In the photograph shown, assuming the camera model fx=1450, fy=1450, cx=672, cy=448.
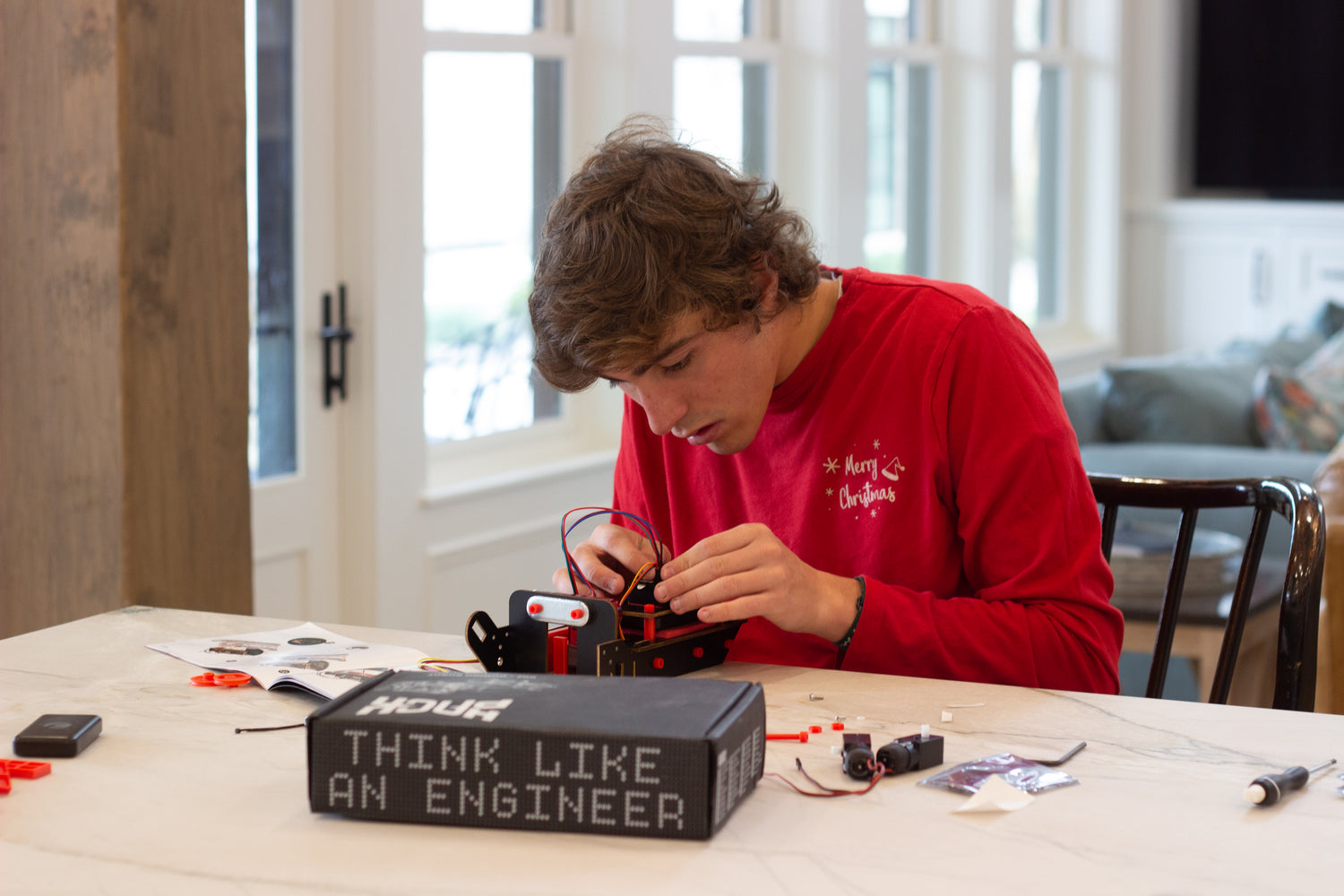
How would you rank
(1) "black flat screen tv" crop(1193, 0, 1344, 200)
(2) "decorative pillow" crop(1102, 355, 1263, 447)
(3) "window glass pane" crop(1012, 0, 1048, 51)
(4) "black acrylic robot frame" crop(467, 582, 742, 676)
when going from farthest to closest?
(1) "black flat screen tv" crop(1193, 0, 1344, 200) → (3) "window glass pane" crop(1012, 0, 1048, 51) → (2) "decorative pillow" crop(1102, 355, 1263, 447) → (4) "black acrylic robot frame" crop(467, 582, 742, 676)

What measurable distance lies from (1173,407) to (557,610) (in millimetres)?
3174

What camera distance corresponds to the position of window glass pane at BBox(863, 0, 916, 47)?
4.92m

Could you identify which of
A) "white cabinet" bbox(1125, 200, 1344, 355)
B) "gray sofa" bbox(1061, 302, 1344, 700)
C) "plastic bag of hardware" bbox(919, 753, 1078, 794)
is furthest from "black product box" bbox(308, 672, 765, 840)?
"white cabinet" bbox(1125, 200, 1344, 355)

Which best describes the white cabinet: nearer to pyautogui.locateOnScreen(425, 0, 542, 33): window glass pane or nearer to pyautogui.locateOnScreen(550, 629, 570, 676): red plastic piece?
pyautogui.locateOnScreen(425, 0, 542, 33): window glass pane

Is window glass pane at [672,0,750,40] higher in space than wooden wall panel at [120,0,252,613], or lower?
higher

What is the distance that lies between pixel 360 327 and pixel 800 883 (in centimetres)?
235

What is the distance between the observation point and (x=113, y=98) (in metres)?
2.05

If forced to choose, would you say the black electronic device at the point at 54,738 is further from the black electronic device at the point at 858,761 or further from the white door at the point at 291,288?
the white door at the point at 291,288

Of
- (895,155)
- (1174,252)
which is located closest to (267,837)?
(895,155)

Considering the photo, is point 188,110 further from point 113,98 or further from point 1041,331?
point 1041,331

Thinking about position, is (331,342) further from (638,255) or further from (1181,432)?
(1181,432)

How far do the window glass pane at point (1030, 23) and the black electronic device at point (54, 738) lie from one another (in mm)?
5100

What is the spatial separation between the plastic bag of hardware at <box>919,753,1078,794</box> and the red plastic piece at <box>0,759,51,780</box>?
0.64 meters

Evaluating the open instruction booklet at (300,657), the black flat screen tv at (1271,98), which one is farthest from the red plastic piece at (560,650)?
the black flat screen tv at (1271,98)
